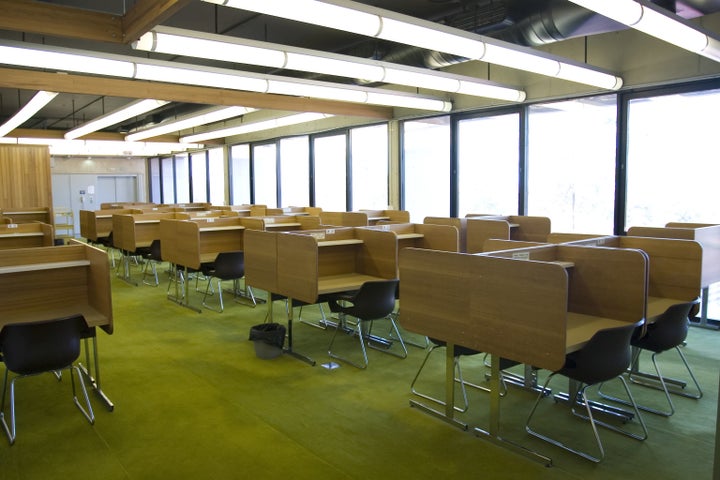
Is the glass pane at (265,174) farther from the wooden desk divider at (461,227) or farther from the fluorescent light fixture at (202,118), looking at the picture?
the wooden desk divider at (461,227)

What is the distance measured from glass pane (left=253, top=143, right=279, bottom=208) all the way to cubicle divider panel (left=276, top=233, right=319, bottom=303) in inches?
330

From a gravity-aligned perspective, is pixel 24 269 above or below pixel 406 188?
below

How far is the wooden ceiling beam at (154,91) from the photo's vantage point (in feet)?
19.3

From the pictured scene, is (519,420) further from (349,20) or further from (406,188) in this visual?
(406,188)

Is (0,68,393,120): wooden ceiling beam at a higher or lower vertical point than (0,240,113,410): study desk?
higher

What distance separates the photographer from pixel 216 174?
15688mm

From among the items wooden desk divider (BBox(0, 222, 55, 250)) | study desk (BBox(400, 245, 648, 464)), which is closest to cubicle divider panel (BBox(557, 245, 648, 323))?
study desk (BBox(400, 245, 648, 464))

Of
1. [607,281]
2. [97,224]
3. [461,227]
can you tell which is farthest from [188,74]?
[97,224]

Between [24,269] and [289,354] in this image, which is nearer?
[24,269]

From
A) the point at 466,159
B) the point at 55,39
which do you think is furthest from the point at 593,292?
the point at 55,39

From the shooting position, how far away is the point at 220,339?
529 cm

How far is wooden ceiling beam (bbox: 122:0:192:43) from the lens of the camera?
135 inches

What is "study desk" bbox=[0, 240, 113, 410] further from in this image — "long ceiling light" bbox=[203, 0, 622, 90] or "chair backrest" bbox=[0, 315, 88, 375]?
"long ceiling light" bbox=[203, 0, 622, 90]

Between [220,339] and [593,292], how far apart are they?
3.46m
